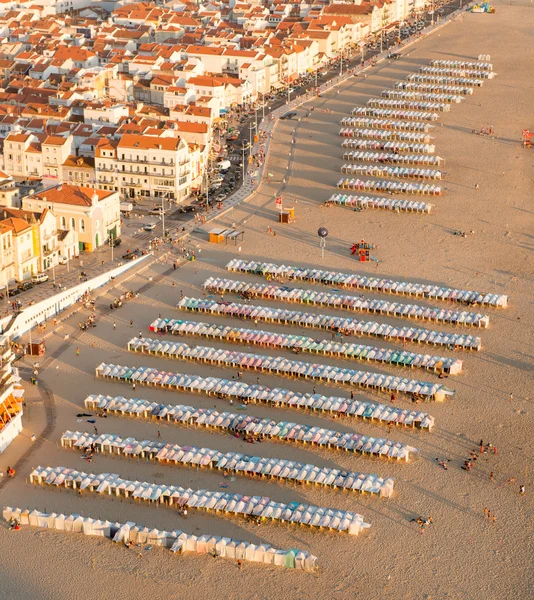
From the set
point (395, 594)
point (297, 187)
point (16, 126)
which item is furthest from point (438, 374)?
point (16, 126)

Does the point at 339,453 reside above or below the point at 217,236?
below

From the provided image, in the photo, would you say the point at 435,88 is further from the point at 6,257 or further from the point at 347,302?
the point at 6,257

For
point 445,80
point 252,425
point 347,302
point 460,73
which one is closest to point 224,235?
point 347,302

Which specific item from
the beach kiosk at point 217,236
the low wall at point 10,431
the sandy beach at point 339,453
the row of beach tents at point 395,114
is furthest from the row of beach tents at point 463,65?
the low wall at point 10,431

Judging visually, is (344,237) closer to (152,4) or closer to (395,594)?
(395,594)

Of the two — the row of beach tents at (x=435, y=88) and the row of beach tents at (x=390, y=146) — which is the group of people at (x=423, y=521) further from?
the row of beach tents at (x=435, y=88)

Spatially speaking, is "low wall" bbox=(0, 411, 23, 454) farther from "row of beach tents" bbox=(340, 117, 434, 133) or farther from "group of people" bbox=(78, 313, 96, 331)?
"row of beach tents" bbox=(340, 117, 434, 133)

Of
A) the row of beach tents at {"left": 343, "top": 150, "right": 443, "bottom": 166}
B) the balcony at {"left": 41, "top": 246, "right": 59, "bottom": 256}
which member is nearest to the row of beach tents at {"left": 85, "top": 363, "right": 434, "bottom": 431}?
the balcony at {"left": 41, "top": 246, "right": 59, "bottom": 256}
